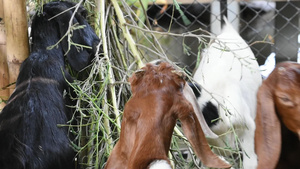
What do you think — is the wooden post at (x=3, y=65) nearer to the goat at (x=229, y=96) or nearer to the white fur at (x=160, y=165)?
the goat at (x=229, y=96)

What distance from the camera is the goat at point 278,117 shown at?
0.81 m

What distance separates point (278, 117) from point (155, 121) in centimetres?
21

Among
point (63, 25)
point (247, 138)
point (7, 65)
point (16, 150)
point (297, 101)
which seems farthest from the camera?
point (247, 138)

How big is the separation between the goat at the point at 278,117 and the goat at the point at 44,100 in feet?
2.63

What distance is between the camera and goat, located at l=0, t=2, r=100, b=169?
148cm

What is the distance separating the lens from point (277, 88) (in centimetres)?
83

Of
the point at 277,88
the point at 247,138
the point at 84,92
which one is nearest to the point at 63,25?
the point at 84,92

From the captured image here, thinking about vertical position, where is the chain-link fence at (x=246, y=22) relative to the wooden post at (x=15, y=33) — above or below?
below

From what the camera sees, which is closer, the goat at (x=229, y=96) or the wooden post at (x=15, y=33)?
the wooden post at (x=15, y=33)

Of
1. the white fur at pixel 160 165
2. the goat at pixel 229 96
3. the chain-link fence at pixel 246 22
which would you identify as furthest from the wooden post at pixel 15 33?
the chain-link fence at pixel 246 22

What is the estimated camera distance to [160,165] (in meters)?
0.87

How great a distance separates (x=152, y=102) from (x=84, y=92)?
658 mm

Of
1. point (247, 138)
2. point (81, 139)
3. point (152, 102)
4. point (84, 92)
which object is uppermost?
point (152, 102)

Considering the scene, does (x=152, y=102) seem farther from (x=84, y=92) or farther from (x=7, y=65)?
(x=7, y=65)
